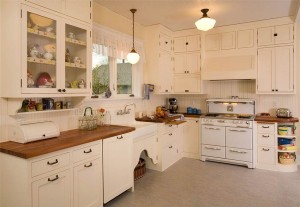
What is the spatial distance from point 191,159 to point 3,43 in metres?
3.87

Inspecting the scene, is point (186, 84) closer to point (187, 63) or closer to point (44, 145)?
point (187, 63)

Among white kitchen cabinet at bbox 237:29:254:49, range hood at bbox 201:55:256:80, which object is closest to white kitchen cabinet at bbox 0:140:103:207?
range hood at bbox 201:55:256:80

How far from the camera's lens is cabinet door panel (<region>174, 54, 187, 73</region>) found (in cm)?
498

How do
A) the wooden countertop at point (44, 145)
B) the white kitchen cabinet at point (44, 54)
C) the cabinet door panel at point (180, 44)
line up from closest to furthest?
the wooden countertop at point (44, 145) < the white kitchen cabinet at point (44, 54) < the cabinet door panel at point (180, 44)

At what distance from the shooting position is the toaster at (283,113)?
13.4 feet

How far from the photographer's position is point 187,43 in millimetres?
4906

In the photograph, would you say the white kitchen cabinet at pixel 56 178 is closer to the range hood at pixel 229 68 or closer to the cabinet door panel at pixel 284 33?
the range hood at pixel 229 68

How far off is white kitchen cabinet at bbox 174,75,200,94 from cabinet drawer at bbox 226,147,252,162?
4.64 feet

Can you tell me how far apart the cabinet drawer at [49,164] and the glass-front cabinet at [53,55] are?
68 cm

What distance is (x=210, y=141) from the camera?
176 inches

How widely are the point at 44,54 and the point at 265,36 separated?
12.7 feet

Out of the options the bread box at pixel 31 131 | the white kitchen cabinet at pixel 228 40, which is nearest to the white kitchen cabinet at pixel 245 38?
the white kitchen cabinet at pixel 228 40

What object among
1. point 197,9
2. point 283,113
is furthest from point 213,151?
point 197,9

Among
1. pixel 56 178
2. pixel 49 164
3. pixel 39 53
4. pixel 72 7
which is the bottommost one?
pixel 56 178
